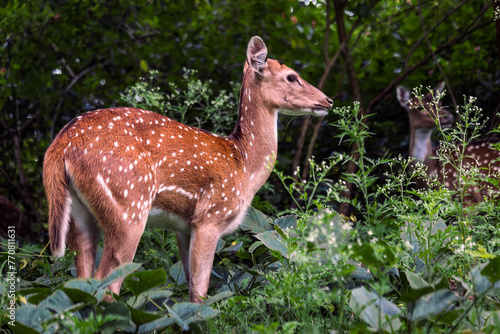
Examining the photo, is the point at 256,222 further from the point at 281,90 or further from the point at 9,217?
the point at 9,217

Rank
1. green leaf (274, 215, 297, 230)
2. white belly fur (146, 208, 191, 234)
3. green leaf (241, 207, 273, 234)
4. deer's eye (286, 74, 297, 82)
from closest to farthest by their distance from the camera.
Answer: white belly fur (146, 208, 191, 234), green leaf (274, 215, 297, 230), green leaf (241, 207, 273, 234), deer's eye (286, 74, 297, 82)

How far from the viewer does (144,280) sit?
2.36 meters

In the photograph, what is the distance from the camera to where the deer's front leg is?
10.1ft

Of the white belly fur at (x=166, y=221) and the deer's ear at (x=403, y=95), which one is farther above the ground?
the deer's ear at (x=403, y=95)

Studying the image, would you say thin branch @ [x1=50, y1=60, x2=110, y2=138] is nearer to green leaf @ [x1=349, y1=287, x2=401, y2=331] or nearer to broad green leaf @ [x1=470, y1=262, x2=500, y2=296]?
green leaf @ [x1=349, y1=287, x2=401, y2=331]

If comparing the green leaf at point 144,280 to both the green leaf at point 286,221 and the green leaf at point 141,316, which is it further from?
the green leaf at point 286,221

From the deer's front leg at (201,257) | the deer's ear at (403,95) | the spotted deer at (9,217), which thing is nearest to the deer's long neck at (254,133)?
the deer's front leg at (201,257)

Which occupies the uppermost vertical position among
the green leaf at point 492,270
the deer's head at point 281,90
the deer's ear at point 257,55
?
the deer's ear at point 257,55

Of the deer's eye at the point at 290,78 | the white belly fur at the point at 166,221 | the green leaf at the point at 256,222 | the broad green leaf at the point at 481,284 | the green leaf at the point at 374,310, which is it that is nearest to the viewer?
the green leaf at the point at 374,310

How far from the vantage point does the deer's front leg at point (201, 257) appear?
309cm

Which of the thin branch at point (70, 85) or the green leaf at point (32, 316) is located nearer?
the green leaf at point (32, 316)

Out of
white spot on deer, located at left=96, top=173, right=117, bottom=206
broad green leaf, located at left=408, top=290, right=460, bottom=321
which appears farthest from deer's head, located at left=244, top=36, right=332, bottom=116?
broad green leaf, located at left=408, top=290, right=460, bottom=321

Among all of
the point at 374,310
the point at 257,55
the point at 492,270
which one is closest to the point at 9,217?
the point at 257,55

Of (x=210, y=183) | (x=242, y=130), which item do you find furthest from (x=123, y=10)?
(x=210, y=183)
